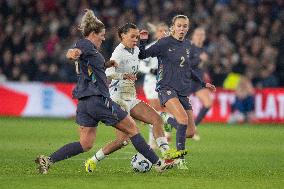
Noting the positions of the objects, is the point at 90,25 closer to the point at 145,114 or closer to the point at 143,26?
the point at 145,114

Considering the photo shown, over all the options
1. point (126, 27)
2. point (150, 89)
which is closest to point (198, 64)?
point (150, 89)

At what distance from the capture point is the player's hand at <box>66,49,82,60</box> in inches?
453

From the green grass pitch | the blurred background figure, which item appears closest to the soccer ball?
the green grass pitch

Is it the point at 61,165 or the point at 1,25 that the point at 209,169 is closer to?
the point at 61,165

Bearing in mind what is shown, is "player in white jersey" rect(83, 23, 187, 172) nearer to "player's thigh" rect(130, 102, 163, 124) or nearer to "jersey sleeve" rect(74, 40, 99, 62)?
"player's thigh" rect(130, 102, 163, 124)

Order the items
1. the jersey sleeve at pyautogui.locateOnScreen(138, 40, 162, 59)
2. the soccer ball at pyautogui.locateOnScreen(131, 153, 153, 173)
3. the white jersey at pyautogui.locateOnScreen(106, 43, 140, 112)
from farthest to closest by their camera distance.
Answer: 1. the jersey sleeve at pyautogui.locateOnScreen(138, 40, 162, 59)
2. the white jersey at pyautogui.locateOnScreen(106, 43, 140, 112)
3. the soccer ball at pyautogui.locateOnScreen(131, 153, 153, 173)

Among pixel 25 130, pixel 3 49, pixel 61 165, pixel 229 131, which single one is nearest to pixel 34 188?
pixel 61 165

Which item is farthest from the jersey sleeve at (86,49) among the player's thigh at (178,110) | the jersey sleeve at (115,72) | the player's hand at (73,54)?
the player's thigh at (178,110)

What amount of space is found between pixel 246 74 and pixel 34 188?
57.0 ft

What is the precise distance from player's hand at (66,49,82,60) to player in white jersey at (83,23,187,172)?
1393 mm

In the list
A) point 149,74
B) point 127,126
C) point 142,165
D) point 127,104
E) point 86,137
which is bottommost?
point 142,165

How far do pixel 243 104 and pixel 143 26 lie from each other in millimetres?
4782

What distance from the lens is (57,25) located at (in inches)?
1177

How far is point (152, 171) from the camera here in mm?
13016
